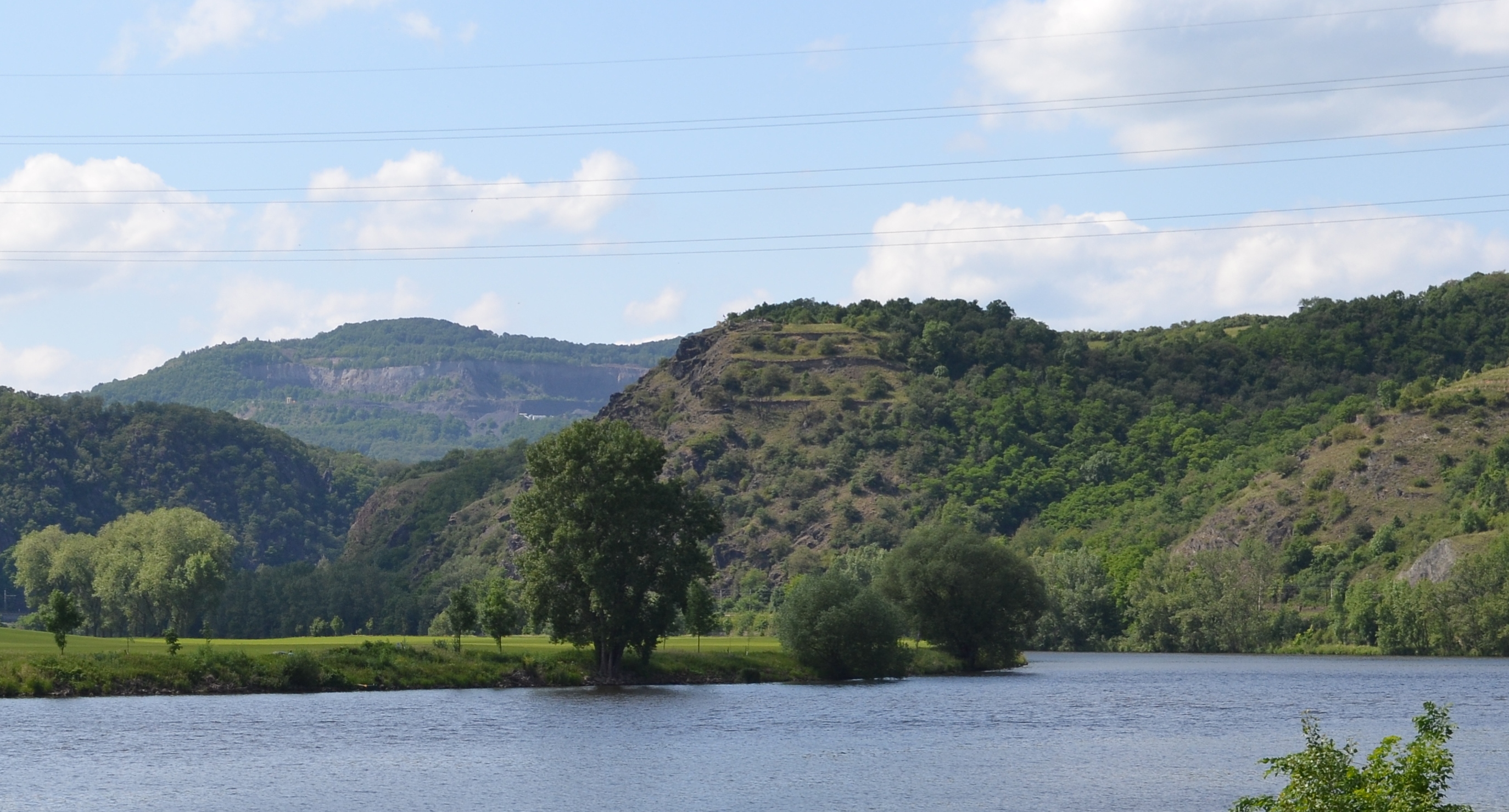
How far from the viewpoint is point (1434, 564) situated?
140m

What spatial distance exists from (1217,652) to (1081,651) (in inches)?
497

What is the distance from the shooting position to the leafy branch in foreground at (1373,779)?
1092 inches

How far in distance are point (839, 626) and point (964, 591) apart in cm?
1509

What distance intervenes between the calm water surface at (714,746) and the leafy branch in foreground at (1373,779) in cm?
2214

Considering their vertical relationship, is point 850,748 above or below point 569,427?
below

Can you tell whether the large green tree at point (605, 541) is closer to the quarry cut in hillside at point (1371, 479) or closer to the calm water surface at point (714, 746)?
the calm water surface at point (714, 746)

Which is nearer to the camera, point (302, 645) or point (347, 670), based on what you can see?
point (347, 670)

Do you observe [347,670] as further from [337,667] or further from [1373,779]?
[1373,779]

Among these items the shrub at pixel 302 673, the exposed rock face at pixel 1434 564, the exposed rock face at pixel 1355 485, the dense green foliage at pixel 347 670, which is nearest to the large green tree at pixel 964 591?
the dense green foliage at pixel 347 670

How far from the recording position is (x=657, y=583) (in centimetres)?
9388

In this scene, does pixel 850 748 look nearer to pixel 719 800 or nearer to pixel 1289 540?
pixel 719 800

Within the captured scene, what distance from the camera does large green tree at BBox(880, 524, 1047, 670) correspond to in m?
110

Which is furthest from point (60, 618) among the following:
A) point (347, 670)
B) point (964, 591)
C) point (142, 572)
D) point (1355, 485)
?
point (1355, 485)

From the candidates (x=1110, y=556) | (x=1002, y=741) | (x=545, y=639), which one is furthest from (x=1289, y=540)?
(x=1002, y=741)
